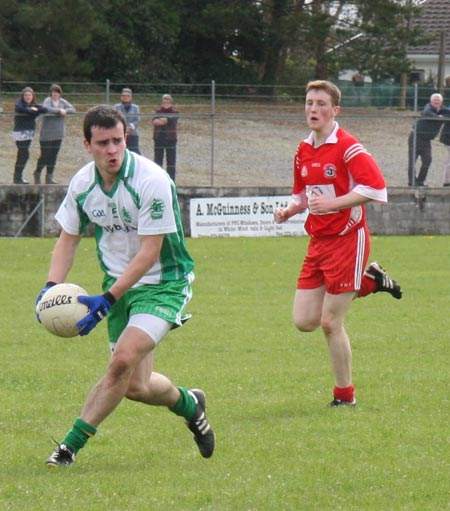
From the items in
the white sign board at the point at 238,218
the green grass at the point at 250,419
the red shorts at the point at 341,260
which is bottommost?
the white sign board at the point at 238,218

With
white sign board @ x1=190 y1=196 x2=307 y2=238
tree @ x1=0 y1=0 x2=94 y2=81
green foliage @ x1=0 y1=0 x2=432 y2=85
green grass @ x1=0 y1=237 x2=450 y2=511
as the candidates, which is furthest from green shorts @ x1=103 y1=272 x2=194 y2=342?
green foliage @ x1=0 y1=0 x2=432 y2=85

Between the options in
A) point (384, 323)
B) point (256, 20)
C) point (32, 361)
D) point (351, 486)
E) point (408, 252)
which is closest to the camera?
point (351, 486)

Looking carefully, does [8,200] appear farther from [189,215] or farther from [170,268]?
[170,268]

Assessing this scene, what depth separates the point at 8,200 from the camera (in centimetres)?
2200

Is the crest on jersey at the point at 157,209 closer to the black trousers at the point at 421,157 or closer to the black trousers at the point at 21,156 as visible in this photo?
the black trousers at the point at 21,156

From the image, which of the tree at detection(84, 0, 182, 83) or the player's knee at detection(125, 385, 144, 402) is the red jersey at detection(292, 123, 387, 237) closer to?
the player's knee at detection(125, 385, 144, 402)

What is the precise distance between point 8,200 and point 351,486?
55.5 feet

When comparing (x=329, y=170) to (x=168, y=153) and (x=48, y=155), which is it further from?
(x=168, y=153)

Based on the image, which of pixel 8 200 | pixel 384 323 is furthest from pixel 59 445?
pixel 8 200

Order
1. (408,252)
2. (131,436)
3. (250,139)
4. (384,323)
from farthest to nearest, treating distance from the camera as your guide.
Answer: (250,139)
(408,252)
(384,323)
(131,436)

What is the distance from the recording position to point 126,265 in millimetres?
6414

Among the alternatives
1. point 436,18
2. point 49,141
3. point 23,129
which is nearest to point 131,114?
point 49,141

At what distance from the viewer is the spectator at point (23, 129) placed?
72.7 feet

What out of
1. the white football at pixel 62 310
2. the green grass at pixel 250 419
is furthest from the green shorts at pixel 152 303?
the green grass at pixel 250 419
